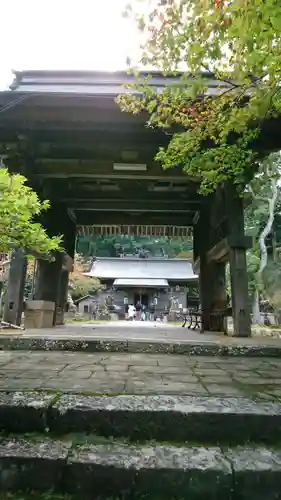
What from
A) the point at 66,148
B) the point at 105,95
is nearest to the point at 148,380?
the point at 105,95

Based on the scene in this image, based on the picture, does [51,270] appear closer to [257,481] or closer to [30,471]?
[30,471]

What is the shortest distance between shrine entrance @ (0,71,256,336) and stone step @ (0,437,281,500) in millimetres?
3807

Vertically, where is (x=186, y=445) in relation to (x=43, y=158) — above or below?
below

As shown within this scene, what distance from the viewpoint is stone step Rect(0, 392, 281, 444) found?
1.62 metres

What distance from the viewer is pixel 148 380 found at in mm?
2342

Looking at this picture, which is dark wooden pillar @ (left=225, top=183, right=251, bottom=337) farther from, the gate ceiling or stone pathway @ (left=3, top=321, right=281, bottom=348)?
the gate ceiling

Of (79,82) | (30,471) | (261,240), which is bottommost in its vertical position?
(30,471)

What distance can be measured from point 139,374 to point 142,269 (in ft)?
77.3

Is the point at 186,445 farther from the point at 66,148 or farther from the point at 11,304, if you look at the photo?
the point at 66,148

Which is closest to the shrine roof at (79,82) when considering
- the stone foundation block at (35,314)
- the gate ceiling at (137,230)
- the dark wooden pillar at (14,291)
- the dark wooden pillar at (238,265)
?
the dark wooden pillar at (238,265)

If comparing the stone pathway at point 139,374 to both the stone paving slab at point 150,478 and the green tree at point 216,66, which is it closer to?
the stone paving slab at point 150,478

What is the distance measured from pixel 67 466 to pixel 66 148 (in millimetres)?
5116

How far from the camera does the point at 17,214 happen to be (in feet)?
8.52

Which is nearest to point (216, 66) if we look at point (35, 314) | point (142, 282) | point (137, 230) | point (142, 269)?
point (35, 314)
